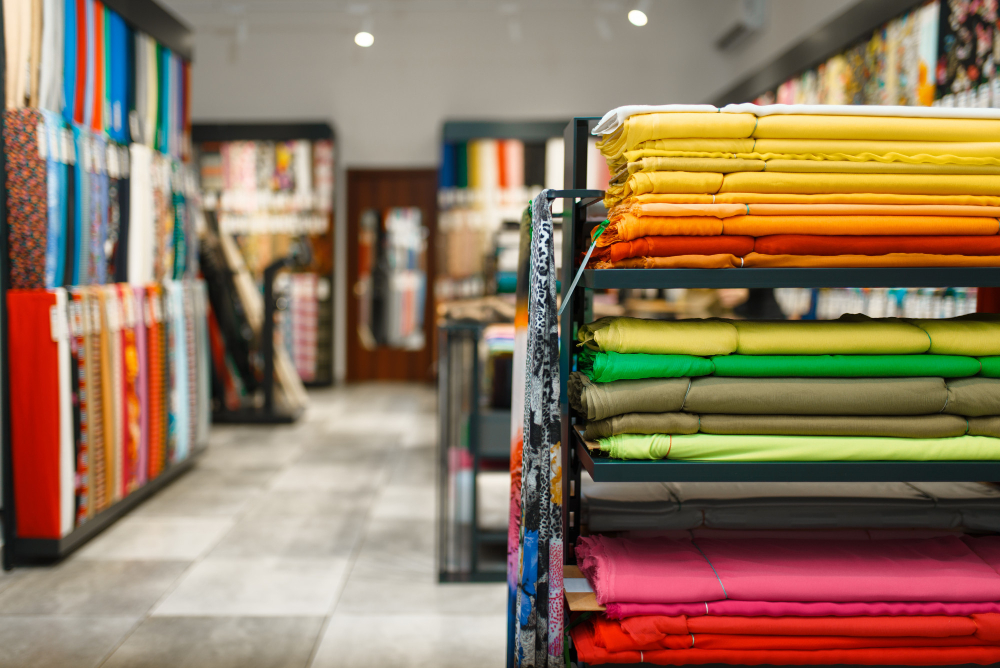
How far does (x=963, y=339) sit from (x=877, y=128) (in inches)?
15.8

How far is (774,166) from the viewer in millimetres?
1197

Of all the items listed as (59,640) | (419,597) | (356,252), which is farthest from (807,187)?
(356,252)

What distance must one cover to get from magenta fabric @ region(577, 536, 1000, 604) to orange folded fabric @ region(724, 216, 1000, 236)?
1.99ft

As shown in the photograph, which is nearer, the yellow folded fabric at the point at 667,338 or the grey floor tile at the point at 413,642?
the yellow folded fabric at the point at 667,338

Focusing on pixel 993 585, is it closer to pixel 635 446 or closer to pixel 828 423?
pixel 828 423

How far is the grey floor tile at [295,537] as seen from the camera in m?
2.93

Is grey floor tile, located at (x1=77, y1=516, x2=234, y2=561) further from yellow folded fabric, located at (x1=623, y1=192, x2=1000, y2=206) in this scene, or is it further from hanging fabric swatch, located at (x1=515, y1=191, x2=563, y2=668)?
yellow folded fabric, located at (x1=623, y1=192, x2=1000, y2=206)

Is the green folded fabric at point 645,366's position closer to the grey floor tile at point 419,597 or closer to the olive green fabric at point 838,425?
the olive green fabric at point 838,425

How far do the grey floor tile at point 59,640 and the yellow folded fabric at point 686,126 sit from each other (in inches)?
82.8

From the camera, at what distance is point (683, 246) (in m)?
1.18

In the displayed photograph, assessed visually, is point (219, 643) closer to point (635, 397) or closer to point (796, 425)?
point (635, 397)

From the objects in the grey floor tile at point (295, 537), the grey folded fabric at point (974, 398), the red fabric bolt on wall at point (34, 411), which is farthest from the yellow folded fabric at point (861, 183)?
the red fabric bolt on wall at point (34, 411)

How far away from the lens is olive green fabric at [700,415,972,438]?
121 centimetres

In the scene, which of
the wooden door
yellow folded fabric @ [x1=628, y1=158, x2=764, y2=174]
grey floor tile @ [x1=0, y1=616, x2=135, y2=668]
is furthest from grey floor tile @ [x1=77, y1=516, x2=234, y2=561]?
the wooden door
